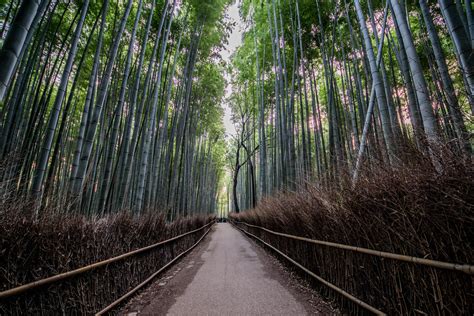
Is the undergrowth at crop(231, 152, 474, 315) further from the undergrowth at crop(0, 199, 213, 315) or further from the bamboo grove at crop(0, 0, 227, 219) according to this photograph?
the bamboo grove at crop(0, 0, 227, 219)

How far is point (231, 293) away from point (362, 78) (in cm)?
832

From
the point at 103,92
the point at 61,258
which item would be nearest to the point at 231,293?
the point at 61,258

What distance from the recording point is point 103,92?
326cm

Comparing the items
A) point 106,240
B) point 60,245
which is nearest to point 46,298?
point 60,245

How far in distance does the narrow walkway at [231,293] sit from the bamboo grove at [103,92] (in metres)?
1.48

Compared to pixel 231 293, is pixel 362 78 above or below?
above

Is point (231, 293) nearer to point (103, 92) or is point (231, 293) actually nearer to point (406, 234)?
point (406, 234)

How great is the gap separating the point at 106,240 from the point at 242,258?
310 centimetres

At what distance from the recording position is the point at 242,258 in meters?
4.46

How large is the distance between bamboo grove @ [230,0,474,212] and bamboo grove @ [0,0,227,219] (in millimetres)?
2262

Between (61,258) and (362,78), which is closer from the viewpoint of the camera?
(61,258)

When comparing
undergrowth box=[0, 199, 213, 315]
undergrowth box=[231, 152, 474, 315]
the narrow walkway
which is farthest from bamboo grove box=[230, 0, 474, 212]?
undergrowth box=[0, 199, 213, 315]

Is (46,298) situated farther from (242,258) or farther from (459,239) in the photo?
(242,258)

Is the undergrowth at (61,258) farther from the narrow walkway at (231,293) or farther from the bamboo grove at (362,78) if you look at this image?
the bamboo grove at (362,78)
